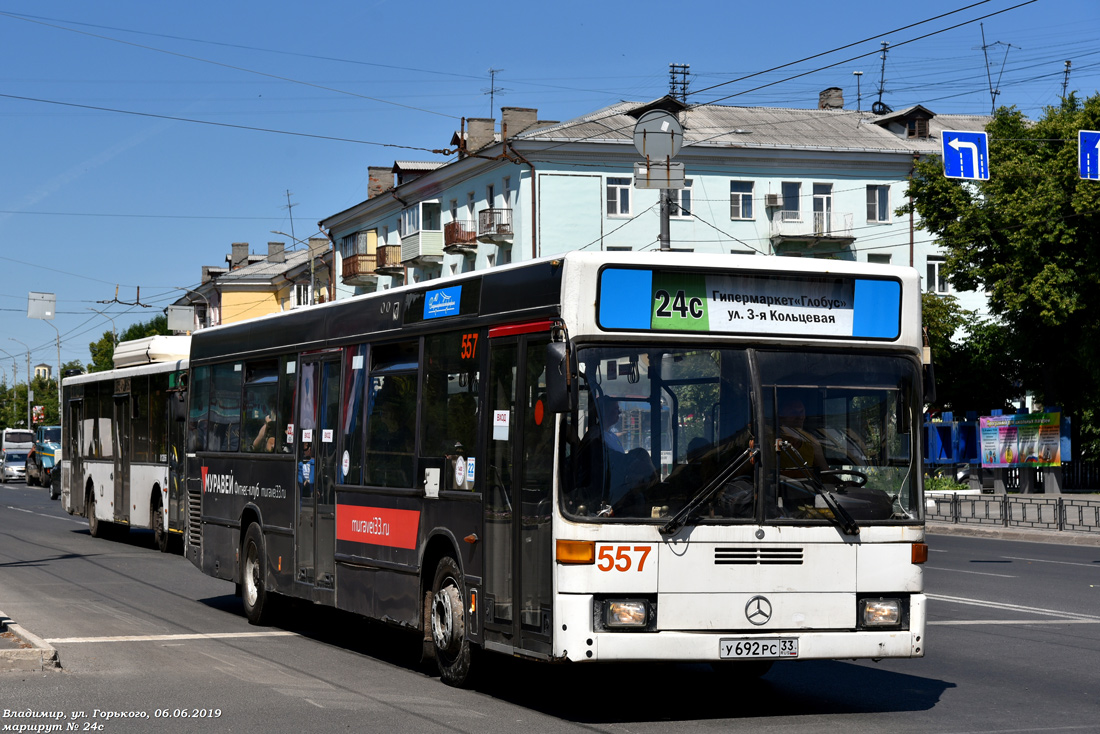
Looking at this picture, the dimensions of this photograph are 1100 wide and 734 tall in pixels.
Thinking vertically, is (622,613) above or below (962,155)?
below

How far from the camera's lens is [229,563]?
14195 mm

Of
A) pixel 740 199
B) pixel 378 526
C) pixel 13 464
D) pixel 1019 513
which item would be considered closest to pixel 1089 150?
pixel 1019 513

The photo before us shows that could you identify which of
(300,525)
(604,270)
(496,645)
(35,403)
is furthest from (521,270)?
(35,403)

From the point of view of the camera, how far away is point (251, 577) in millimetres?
13531

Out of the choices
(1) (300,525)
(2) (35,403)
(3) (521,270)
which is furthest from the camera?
(2) (35,403)

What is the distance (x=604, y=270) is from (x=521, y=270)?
0.83 m

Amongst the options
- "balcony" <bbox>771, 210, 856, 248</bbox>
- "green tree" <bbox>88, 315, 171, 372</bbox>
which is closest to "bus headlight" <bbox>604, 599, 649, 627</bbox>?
"balcony" <bbox>771, 210, 856, 248</bbox>

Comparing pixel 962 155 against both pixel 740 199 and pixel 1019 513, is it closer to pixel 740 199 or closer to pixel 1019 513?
pixel 1019 513

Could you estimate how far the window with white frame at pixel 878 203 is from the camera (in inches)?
2293

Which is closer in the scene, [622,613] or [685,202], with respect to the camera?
[622,613]

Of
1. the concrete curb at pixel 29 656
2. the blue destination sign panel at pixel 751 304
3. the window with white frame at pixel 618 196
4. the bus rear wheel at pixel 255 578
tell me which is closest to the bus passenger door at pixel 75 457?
the bus rear wheel at pixel 255 578

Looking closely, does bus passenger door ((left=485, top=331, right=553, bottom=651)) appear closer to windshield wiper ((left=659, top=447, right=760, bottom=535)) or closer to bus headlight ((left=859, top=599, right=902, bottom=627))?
windshield wiper ((left=659, top=447, right=760, bottom=535))

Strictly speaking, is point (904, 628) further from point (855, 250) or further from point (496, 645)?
point (855, 250)

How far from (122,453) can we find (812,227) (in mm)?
38026
